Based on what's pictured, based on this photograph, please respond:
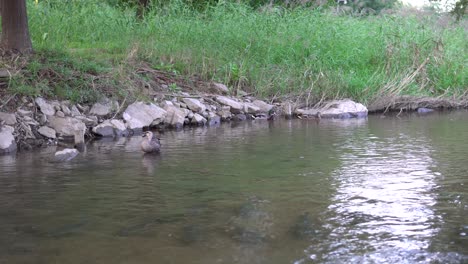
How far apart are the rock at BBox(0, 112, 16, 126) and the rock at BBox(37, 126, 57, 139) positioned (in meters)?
0.50

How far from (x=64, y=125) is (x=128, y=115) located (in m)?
1.61

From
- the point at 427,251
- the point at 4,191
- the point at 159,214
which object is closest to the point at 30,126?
the point at 4,191

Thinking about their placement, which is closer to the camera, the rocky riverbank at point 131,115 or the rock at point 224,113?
the rocky riverbank at point 131,115

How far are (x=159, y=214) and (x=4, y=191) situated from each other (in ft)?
7.46

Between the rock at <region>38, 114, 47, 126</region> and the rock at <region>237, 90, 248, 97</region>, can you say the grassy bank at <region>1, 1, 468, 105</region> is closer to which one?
the rock at <region>237, 90, 248, 97</region>

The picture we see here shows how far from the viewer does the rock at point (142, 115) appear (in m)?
14.2

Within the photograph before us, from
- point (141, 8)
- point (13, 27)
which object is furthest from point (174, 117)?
point (141, 8)

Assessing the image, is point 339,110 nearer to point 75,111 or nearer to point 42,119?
point 75,111

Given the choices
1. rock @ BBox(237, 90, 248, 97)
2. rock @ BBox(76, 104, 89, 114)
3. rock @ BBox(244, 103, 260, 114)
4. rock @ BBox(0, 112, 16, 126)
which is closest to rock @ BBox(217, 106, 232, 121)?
rock @ BBox(244, 103, 260, 114)

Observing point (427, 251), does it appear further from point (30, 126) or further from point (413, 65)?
point (413, 65)

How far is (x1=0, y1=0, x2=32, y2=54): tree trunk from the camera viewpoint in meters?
14.5

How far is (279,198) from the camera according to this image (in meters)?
7.76

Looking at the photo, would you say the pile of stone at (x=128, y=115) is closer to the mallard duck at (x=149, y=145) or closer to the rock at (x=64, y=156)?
the rock at (x=64, y=156)

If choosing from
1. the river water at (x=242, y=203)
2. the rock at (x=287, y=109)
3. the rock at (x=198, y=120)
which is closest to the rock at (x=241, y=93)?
the rock at (x=287, y=109)
